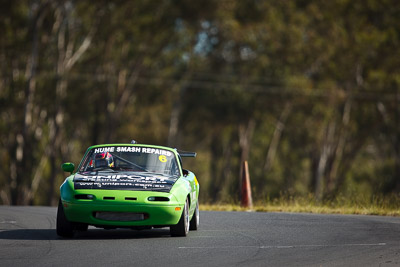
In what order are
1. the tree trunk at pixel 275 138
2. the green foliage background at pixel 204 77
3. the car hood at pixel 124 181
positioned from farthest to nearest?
the tree trunk at pixel 275 138, the green foliage background at pixel 204 77, the car hood at pixel 124 181

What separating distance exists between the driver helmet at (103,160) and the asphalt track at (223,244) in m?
0.94

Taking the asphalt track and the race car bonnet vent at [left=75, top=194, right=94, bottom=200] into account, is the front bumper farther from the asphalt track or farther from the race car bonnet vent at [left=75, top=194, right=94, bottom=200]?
the asphalt track

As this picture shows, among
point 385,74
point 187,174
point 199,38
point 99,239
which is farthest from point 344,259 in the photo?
point 199,38

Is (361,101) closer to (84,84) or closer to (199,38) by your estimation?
(199,38)

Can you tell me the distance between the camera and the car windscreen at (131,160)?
1204 cm

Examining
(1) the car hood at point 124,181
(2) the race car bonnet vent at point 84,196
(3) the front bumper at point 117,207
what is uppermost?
(1) the car hood at point 124,181

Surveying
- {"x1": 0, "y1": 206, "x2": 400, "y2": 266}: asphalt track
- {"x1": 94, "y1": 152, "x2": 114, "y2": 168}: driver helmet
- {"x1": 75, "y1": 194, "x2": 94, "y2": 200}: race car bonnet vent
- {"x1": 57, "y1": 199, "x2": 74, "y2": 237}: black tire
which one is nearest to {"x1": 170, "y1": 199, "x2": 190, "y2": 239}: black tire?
{"x1": 0, "y1": 206, "x2": 400, "y2": 266}: asphalt track

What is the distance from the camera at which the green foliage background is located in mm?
42312

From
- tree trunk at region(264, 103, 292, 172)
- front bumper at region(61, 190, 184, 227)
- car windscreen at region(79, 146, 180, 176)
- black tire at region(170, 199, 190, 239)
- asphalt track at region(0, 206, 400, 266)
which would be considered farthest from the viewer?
tree trunk at region(264, 103, 292, 172)

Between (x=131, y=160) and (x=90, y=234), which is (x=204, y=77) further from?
(x=90, y=234)

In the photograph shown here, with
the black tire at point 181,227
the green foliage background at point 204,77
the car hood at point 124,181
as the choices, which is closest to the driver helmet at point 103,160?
the car hood at point 124,181

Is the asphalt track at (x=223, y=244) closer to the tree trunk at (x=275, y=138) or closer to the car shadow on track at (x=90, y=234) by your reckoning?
the car shadow on track at (x=90, y=234)

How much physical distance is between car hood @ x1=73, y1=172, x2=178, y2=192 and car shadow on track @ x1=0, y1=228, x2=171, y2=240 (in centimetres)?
71

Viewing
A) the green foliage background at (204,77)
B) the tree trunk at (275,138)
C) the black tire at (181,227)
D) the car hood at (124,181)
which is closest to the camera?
the car hood at (124,181)
